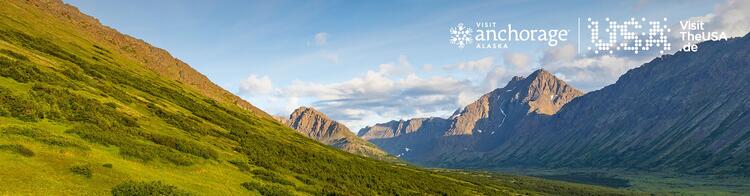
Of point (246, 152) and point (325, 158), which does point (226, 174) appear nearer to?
point (246, 152)

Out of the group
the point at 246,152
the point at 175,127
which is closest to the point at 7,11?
the point at 175,127

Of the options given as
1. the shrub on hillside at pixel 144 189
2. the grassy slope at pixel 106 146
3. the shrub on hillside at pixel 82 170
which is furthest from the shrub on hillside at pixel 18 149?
the shrub on hillside at pixel 144 189

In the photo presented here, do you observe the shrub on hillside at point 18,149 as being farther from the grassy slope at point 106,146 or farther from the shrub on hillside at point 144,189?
the shrub on hillside at point 144,189

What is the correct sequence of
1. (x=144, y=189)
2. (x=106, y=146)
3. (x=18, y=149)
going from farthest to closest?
1. (x=106, y=146)
2. (x=144, y=189)
3. (x=18, y=149)

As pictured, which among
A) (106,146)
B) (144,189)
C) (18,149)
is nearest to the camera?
(18,149)

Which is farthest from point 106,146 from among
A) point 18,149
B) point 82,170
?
point 82,170

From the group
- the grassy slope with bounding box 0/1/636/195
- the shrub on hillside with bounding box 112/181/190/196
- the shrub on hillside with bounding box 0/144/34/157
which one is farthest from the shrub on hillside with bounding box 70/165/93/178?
the shrub on hillside with bounding box 0/144/34/157

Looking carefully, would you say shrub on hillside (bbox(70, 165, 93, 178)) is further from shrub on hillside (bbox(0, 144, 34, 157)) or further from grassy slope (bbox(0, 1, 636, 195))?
shrub on hillside (bbox(0, 144, 34, 157))

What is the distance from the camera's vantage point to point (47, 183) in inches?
1235

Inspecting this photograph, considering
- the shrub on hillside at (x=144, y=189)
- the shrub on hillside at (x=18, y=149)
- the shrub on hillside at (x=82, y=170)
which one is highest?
the shrub on hillside at (x=18, y=149)

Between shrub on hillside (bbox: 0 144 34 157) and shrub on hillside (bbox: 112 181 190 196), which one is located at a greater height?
shrub on hillside (bbox: 0 144 34 157)

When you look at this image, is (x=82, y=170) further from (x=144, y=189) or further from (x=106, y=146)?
(x=106, y=146)

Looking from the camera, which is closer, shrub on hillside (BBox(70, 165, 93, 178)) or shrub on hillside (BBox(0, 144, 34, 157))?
shrub on hillside (BBox(0, 144, 34, 157))

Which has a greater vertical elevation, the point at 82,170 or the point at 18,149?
the point at 18,149
